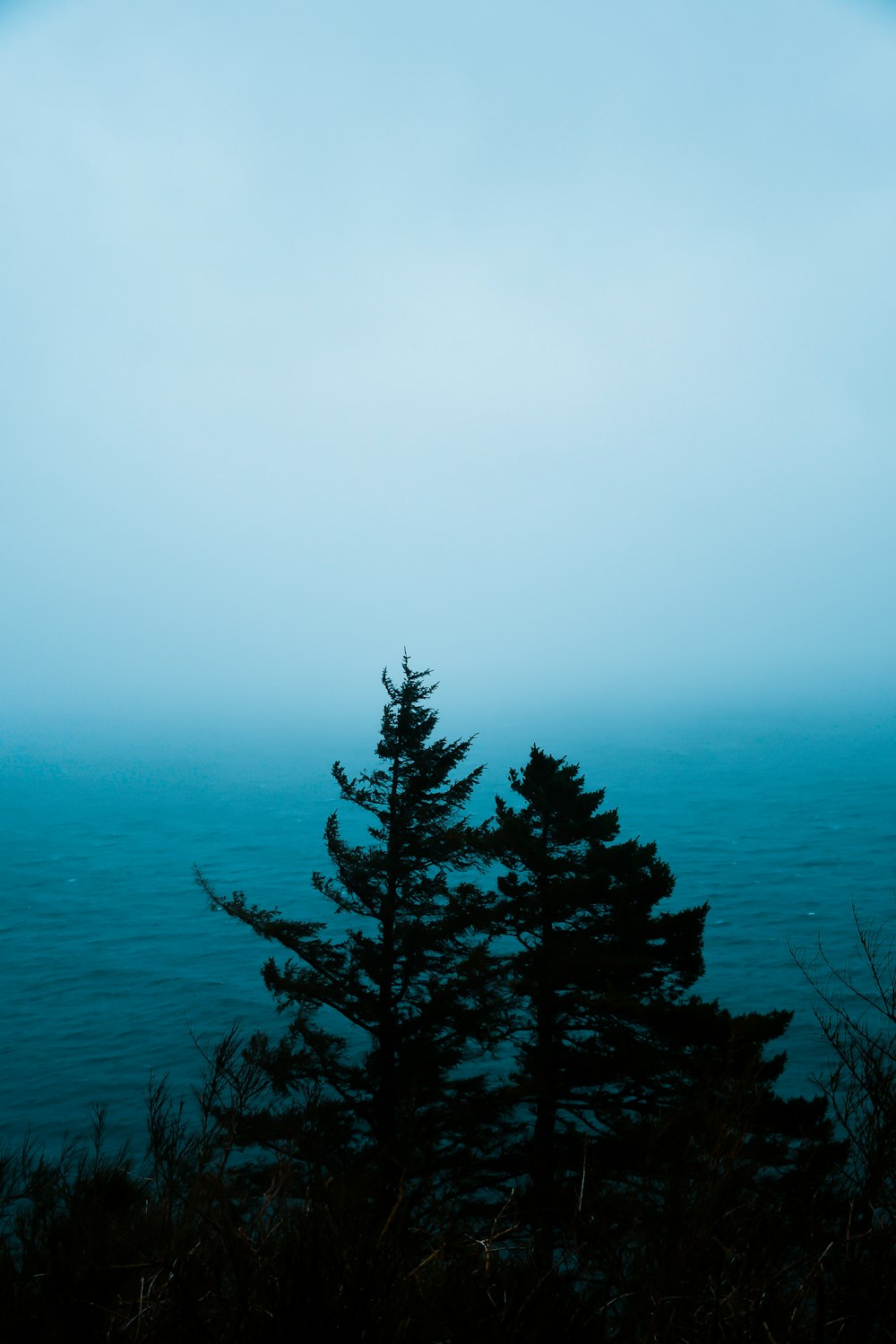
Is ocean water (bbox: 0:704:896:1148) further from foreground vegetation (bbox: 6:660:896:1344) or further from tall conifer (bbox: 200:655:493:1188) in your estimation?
tall conifer (bbox: 200:655:493:1188)

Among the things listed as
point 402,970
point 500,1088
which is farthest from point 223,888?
point 500,1088

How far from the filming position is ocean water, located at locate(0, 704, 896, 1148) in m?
42.6

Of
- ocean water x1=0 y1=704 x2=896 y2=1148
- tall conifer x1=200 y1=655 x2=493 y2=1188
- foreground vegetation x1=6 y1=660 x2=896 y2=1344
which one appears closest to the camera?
foreground vegetation x1=6 y1=660 x2=896 y2=1344

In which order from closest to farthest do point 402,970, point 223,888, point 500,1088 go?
point 500,1088 → point 402,970 → point 223,888

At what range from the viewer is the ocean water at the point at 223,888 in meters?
42.6

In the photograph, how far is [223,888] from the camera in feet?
257

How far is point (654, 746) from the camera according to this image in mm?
195500

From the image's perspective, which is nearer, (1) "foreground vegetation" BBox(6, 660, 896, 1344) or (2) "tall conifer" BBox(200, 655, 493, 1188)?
(1) "foreground vegetation" BBox(6, 660, 896, 1344)

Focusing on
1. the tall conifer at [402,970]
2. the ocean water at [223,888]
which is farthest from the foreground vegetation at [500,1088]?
the ocean water at [223,888]

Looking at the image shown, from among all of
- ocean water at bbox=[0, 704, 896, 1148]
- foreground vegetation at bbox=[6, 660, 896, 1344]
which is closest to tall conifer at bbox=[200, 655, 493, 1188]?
foreground vegetation at bbox=[6, 660, 896, 1344]

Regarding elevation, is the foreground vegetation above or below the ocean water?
above

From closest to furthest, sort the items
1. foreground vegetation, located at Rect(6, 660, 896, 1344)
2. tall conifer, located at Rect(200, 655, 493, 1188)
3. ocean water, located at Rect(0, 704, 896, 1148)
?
foreground vegetation, located at Rect(6, 660, 896, 1344)
tall conifer, located at Rect(200, 655, 493, 1188)
ocean water, located at Rect(0, 704, 896, 1148)

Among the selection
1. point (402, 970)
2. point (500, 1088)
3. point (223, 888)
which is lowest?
point (223, 888)

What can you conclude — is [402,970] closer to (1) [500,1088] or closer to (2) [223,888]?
(1) [500,1088]
